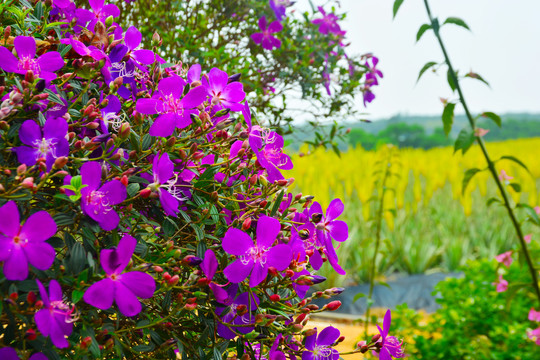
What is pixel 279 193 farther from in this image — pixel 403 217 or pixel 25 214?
pixel 403 217

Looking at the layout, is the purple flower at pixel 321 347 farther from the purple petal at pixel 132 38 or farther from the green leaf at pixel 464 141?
the green leaf at pixel 464 141

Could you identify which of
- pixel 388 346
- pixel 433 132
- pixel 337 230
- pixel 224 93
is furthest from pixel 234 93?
pixel 433 132

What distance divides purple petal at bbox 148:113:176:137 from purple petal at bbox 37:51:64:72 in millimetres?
189

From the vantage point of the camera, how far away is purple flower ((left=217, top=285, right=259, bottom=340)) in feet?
2.55

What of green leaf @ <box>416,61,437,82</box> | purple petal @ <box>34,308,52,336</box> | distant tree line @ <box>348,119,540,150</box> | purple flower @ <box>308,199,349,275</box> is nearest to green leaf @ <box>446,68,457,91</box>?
green leaf @ <box>416,61,437,82</box>

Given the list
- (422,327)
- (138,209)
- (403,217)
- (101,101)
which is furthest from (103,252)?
(403,217)

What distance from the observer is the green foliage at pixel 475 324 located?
7.49 feet

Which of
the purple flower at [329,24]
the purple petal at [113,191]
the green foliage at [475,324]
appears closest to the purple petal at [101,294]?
the purple petal at [113,191]

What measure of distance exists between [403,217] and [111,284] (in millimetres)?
4800

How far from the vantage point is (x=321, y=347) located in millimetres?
835

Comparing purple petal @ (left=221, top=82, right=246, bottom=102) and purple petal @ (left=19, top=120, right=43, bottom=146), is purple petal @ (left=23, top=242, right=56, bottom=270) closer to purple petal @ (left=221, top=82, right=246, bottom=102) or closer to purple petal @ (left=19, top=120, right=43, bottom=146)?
purple petal @ (left=19, top=120, right=43, bottom=146)

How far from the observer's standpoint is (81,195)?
67 cm

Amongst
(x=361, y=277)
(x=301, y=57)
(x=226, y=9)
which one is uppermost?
(x=226, y=9)

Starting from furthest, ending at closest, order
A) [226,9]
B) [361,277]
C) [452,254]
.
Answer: [452,254] < [361,277] < [226,9]
